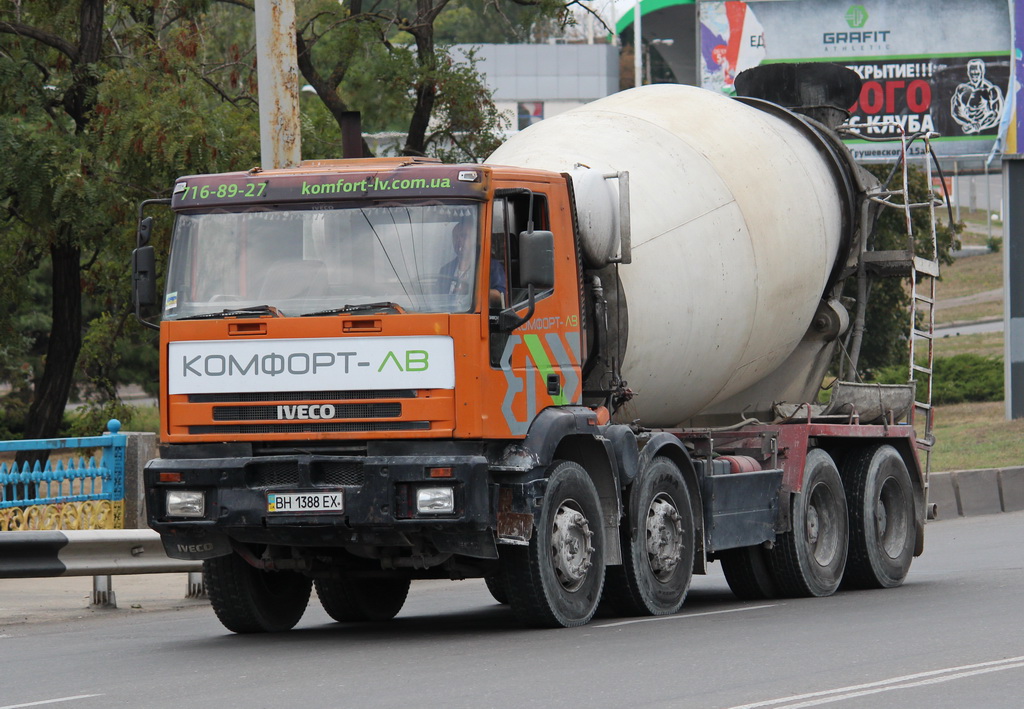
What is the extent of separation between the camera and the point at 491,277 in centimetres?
971

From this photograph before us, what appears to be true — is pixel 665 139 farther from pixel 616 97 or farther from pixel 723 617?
pixel 723 617

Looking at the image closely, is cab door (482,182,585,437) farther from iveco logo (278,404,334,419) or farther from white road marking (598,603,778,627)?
white road marking (598,603,778,627)

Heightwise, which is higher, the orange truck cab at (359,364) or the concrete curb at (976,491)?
the orange truck cab at (359,364)

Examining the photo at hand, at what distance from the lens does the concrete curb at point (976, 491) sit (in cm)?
2067

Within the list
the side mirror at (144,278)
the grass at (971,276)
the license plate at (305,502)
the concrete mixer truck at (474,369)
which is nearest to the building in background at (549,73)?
the grass at (971,276)

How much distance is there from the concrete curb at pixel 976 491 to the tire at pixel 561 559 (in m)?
10.7

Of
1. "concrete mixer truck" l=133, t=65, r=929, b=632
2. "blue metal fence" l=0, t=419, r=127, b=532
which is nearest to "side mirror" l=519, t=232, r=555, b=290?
"concrete mixer truck" l=133, t=65, r=929, b=632

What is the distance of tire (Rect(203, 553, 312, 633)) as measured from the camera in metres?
10.7

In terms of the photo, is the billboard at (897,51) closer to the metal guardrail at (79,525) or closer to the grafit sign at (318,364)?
the metal guardrail at (79,525)

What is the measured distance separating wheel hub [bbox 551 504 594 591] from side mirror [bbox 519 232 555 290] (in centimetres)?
144

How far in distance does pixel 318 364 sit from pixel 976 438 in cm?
2030

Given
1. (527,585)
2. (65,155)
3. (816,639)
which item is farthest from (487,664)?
(65,155)

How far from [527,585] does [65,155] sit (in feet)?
31.9

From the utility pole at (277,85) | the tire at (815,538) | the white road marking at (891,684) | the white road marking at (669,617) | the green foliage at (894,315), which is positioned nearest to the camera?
the white road marking at (891,684)
